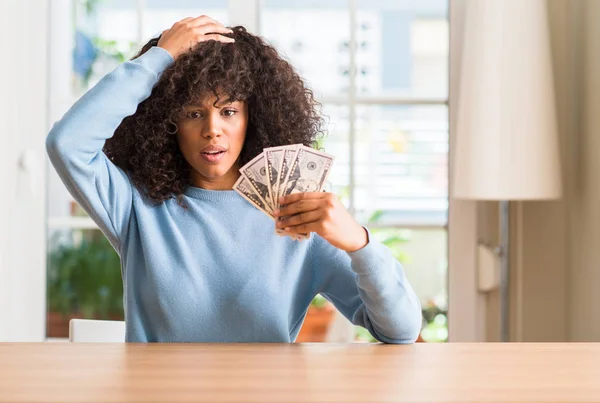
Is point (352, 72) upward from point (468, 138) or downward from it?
upward

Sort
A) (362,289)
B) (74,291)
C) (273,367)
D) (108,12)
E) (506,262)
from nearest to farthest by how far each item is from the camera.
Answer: (273,367) < (362,289) < (506,262) < (108,12) < (74,291)

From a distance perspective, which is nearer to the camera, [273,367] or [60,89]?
[273,367]

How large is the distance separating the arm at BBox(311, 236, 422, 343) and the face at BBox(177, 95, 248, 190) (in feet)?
0.92

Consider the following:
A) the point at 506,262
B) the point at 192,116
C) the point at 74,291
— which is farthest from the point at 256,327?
the point at 74,291

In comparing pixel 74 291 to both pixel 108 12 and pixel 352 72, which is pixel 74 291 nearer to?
pixel 108 12

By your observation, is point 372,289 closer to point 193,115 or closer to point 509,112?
point 193,115

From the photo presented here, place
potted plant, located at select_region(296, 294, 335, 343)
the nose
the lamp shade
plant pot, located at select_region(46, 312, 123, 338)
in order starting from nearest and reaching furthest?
the nose
the lamp shade
plant pot, located at select_region(46, 312, 123, 338)
potted plant, located at select_region(296, 294, 335, 343)

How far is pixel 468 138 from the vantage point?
300 cm

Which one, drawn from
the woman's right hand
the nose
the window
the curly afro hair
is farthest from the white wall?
the nose

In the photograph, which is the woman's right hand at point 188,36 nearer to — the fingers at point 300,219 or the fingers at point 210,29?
the fingers at point 210,29

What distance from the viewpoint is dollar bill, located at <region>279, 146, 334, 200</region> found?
172 centimetres

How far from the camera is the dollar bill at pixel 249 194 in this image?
1.73 m

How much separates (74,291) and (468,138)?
2.15 m

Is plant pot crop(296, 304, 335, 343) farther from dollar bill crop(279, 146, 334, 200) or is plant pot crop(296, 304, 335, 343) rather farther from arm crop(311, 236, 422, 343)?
dollar bill crop(279, 146, 334, 200)
